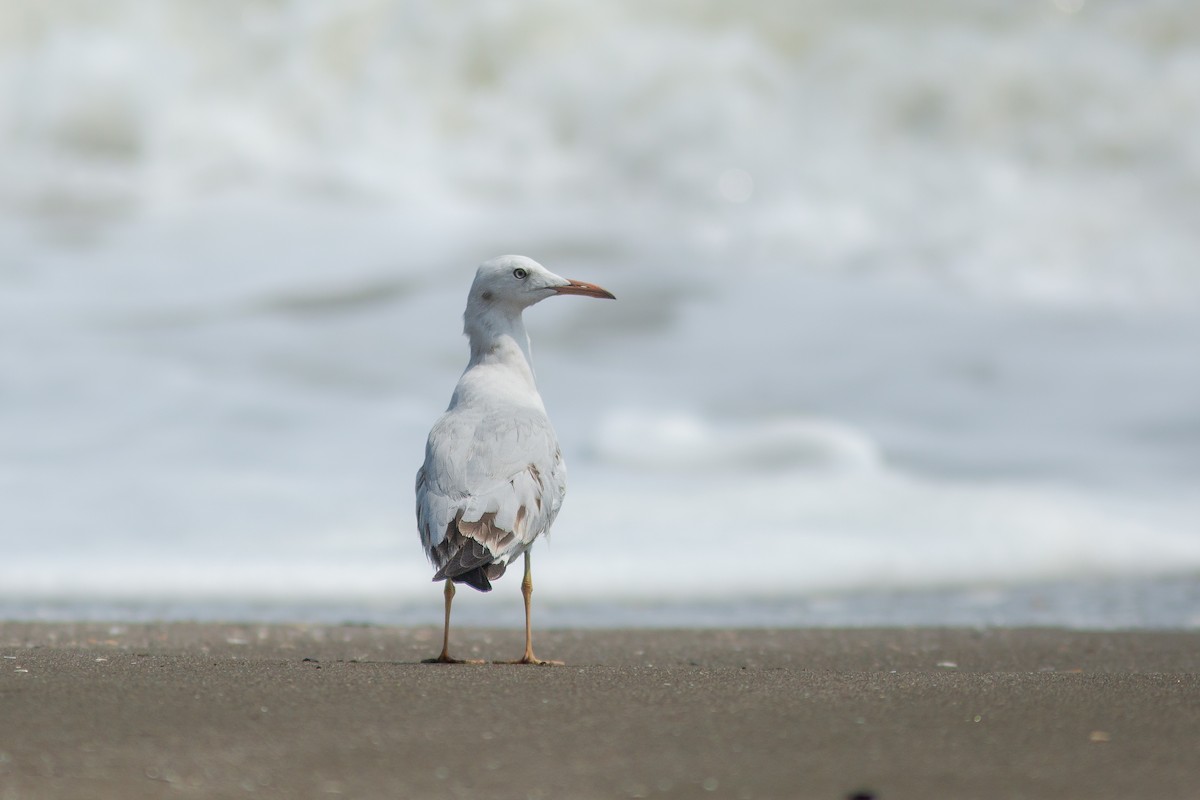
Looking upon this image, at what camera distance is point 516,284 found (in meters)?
6.84

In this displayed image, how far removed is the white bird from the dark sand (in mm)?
512

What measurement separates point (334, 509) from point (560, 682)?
8.64 meters

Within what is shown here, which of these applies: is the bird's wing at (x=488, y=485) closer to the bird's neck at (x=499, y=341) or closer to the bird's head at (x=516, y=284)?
the bird's neck at (x=499, y=341)

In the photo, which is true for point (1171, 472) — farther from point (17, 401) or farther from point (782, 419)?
point (17, 401)

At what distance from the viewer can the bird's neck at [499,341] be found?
6.76 metres

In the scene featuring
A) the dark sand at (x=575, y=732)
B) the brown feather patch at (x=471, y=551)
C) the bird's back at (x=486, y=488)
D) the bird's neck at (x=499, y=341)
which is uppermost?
the bird's neck at (x=499, y=341)

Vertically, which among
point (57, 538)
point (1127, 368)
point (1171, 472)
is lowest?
point (57, 538)

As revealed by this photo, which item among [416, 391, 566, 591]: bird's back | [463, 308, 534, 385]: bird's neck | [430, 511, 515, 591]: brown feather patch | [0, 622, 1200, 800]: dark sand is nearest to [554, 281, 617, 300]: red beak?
[463, 308, 534, 385]: bird's neck

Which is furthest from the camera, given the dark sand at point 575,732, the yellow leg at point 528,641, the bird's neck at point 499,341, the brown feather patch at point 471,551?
the bird's neck at point 499,341

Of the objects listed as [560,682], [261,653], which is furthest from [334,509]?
[560,682]

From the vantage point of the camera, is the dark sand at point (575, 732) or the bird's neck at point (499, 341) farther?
the bird's neck at point (499, 341)

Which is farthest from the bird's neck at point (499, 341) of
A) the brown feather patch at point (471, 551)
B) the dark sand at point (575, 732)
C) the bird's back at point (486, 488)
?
the dark sand at point (575, 732)

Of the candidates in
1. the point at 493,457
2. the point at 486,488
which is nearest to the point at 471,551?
the point at 486,488

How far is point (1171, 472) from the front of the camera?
1440 centimetres
